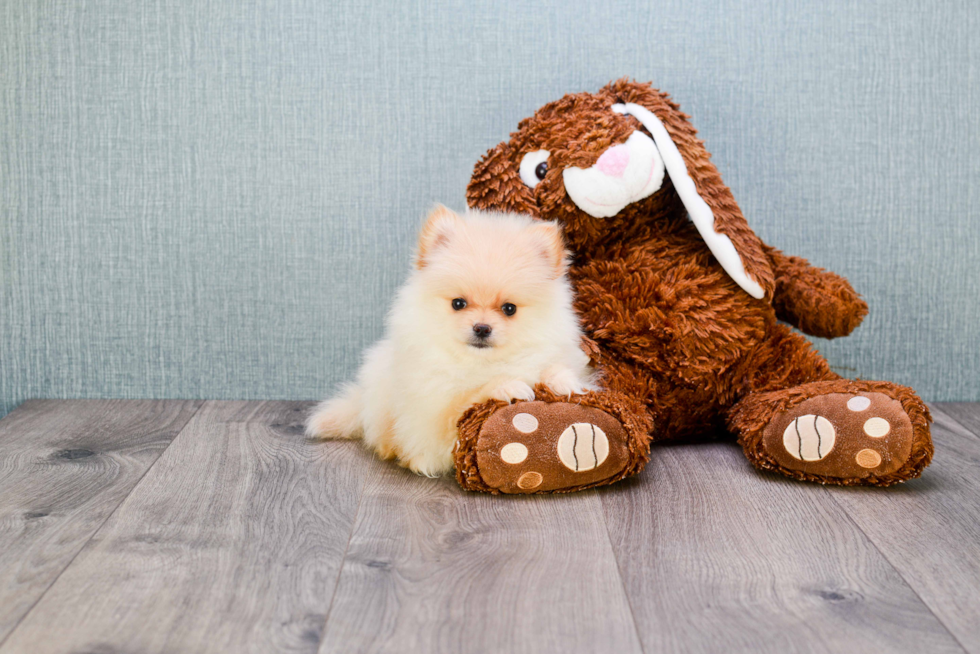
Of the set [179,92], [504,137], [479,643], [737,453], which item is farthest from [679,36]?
[479,643]

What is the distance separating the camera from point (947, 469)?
1145 millimetres

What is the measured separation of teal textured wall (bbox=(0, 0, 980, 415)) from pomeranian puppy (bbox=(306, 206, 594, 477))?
39 cm

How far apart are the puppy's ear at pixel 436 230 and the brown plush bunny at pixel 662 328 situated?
0.42 feet

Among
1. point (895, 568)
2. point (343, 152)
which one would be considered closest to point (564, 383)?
point (895, 568)

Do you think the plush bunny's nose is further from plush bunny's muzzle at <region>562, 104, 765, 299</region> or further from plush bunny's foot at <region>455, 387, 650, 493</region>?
plush bunny's foot at <region>455, 387, 650, 493</region>

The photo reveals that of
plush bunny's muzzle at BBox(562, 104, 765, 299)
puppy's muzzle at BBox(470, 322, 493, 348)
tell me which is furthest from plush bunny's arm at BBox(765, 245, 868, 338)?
puppy's muzzle at BBox(470, 322, 493, 348)

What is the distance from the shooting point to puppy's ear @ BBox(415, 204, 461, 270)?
A: 42.1 inches

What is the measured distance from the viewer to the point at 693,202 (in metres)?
1.13

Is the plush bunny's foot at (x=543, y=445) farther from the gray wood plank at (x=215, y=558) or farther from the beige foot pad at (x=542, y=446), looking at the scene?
the gray wood plank at (x=215, y=558)

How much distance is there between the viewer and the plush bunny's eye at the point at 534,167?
117 centimetres

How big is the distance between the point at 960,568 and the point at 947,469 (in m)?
0.33

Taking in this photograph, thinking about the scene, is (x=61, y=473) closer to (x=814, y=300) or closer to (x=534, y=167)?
(x=534, y=167)

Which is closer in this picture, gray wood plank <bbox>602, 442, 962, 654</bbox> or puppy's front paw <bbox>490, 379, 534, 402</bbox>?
gray wood plank <bbox>602, 442, 962, 654</bbox>

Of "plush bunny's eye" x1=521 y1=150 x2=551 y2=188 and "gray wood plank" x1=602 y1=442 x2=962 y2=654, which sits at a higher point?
"plush bunny's eye" x1=521 y1=150 x2=551 y2=188
